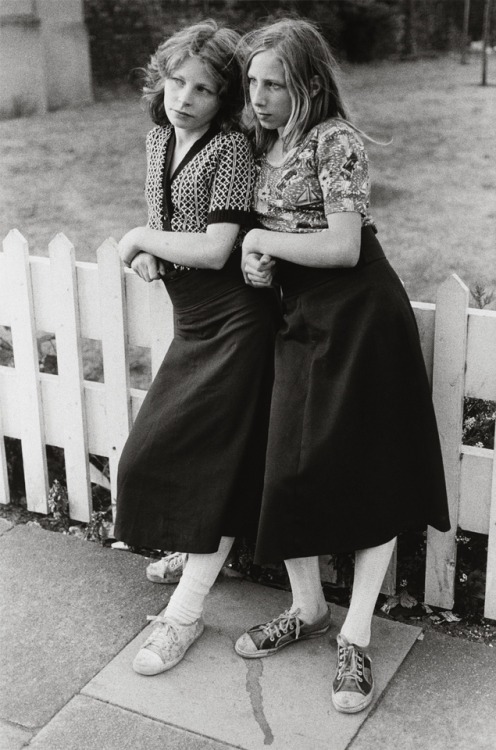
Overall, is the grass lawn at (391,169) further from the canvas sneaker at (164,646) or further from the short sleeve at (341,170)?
the canvas sneaker at (164,646)

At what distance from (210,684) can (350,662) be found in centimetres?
41

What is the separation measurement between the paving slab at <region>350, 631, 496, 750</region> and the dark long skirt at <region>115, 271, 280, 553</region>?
64cm

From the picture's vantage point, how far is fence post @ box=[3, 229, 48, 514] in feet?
11.4

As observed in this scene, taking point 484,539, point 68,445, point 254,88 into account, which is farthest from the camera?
point 68,445

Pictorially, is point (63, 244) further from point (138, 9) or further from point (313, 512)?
point (138, 9)

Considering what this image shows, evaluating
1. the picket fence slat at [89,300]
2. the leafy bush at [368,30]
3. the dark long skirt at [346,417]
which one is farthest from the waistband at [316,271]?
the leafy bush at [368,30]

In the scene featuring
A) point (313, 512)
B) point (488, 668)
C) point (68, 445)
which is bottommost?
point (488, 668)

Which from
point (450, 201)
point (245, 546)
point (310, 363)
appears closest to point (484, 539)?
point (245, 546)

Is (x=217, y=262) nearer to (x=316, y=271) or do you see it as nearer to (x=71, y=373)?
(x=316, y=271)

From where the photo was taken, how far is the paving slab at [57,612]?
2.73m

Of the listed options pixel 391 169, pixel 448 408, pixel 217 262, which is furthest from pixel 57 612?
pixel 391 169

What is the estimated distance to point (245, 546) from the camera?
3260 millimetres

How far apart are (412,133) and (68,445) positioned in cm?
272

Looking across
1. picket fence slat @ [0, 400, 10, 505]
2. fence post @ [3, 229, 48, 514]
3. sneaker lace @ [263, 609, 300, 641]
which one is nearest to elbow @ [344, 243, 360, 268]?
sneaker lace @ [263, 609, 300, 641]
